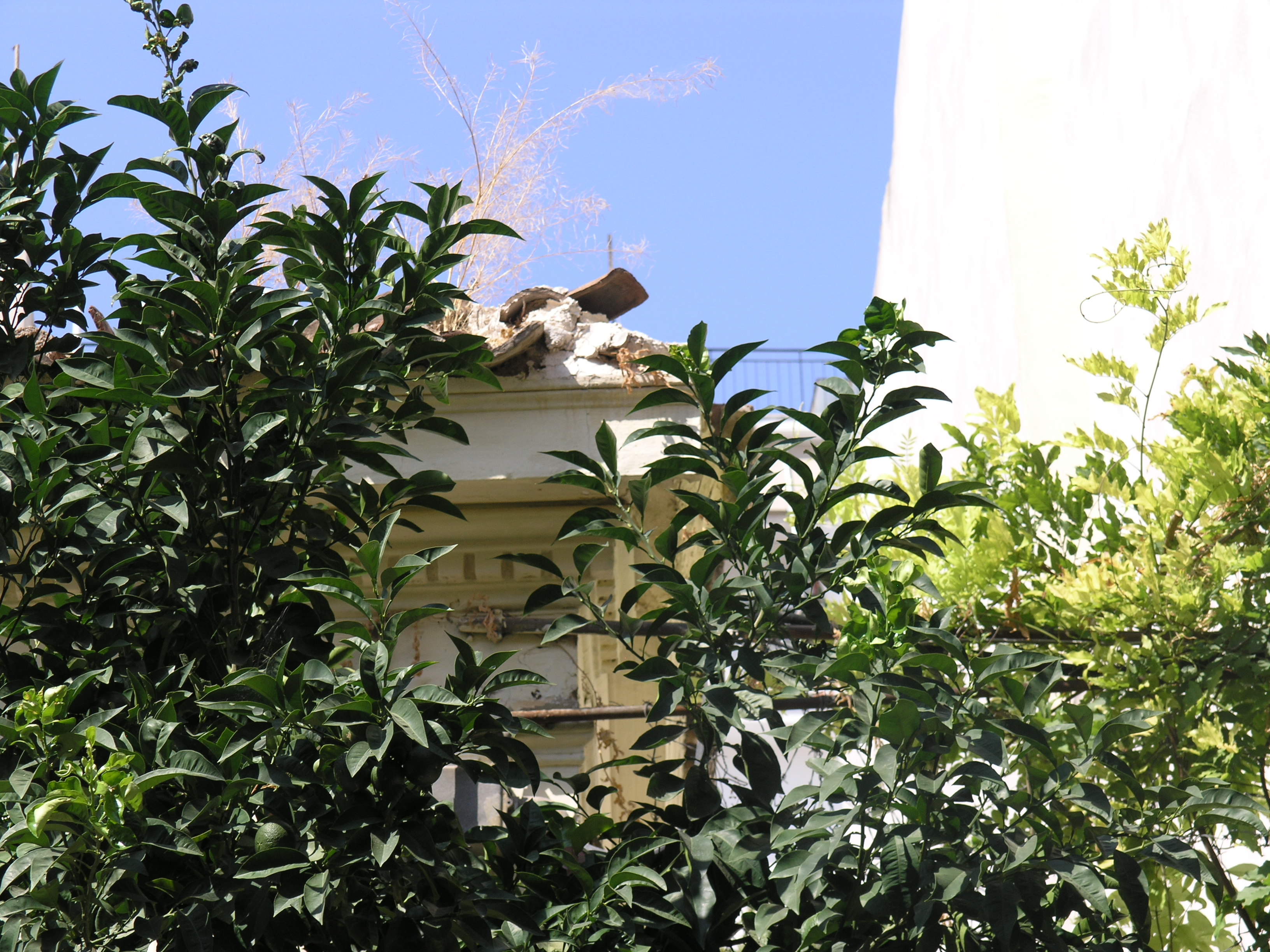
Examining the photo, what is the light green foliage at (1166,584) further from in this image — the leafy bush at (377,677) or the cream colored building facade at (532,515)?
the cream colored building facade at (532,515)

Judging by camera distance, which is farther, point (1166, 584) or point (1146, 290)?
point (1146, 290)

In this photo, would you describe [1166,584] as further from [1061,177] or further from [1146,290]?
[1061,177]

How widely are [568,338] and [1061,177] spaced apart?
5308 mm

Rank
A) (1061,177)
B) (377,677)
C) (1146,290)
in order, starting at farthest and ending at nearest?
1. (1061,177)
2. (1146,290)
3. (377,677)

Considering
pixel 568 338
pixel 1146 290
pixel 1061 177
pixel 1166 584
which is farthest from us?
pixel 1061 177

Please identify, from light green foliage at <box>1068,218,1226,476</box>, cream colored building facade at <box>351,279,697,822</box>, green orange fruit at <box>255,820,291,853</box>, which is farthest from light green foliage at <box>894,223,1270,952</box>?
green orange fruit at <box>255,820,291,853</box>

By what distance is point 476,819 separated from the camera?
2643mm

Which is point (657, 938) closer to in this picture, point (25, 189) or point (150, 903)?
point (150, 903)

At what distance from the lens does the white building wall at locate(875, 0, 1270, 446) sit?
14.0 ft

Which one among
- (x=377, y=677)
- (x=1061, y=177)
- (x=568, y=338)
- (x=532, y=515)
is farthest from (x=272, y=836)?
(x=1061, y=177)

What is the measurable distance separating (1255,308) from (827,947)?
10.8 feet

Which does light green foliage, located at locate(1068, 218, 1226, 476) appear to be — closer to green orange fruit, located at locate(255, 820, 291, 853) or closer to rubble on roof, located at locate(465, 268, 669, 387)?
rubble on roof, located at locate(465, 268, 669, 387)

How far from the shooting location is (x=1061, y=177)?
7.10 meters

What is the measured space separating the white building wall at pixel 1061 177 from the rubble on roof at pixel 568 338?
8.05 feet
